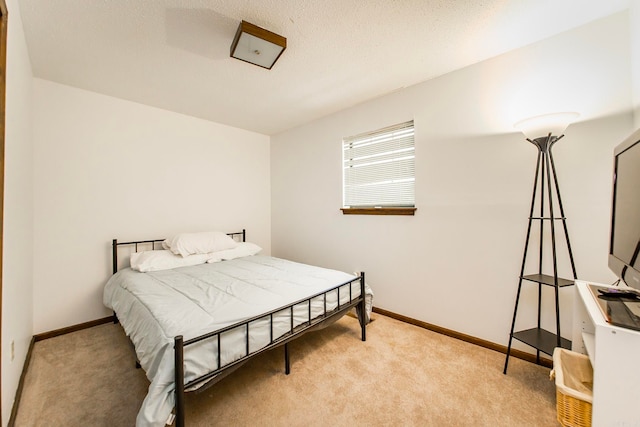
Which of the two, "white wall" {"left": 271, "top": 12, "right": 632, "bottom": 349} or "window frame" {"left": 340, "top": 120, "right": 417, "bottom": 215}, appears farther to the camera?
"window frame" {"left": 340, "top": 120, "right": 417, "bottom": 215}

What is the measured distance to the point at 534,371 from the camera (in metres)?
1.87

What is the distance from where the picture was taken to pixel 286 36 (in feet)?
6.07

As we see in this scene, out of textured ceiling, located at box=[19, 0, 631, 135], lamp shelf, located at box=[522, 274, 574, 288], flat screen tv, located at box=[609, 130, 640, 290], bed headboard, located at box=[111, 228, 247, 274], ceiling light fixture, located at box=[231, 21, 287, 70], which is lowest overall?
lamp shelf, located at box=[522, 274, 574, 288]

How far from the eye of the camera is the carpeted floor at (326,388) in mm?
1483

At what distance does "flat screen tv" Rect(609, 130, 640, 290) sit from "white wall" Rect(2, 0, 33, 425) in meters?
2.97

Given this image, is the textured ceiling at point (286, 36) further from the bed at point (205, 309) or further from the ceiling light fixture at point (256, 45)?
the bed at point (205, 309)

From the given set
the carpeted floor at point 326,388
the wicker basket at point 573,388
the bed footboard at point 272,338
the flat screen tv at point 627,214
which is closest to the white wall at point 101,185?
the carpeted floor at point 326,388

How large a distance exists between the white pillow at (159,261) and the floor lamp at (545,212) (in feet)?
9.82

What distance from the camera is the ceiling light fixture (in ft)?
5.66

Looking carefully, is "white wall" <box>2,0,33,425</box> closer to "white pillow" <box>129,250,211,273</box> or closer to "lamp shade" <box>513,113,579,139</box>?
"white pillow" <box>129,250,211,273</box>

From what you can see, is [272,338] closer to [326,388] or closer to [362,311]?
[326,388]

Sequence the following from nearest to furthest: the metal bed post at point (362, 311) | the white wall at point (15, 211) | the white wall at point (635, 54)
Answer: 1. the white wall at point (15, 211)
2. the white wall at point (635, 54)
3. the metal bed post at point (362, 311)

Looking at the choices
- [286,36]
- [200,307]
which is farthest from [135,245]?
[286,36]

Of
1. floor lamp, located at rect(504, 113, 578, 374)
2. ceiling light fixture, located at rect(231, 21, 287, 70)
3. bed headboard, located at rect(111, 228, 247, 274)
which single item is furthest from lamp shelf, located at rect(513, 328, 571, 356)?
bed headboard, located at rect(111, 228, 247, 274)
